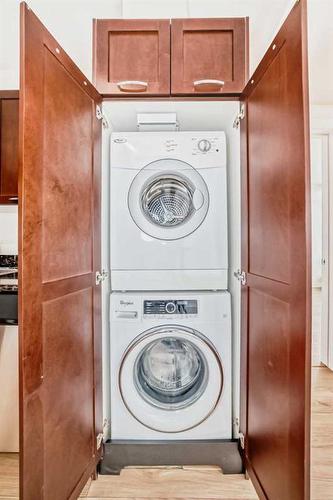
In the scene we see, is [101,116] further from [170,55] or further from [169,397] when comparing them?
[169,397]

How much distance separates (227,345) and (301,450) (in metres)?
0.73

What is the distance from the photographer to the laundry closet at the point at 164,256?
98 centimetres

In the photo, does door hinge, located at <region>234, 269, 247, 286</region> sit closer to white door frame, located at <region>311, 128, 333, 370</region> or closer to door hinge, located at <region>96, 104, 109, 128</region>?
door hinge, located at <region>96, 104, 109, 128</region>

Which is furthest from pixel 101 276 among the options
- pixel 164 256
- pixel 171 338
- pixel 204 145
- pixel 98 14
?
pixel 98 14

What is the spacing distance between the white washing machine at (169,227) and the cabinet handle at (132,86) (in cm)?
26

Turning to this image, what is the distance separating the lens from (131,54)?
1576mm

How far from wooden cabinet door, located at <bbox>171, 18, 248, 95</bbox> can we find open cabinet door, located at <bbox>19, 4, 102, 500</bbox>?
1.59ft

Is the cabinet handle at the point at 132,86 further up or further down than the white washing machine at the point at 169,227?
further up

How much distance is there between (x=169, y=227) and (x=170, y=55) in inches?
35.0

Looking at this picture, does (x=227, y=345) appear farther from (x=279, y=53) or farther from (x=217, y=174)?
(x=279, y=53)

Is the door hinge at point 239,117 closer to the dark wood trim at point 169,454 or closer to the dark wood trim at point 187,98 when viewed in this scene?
the dark wood trim at point 187,98

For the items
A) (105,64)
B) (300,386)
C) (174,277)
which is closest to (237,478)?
(300,386)

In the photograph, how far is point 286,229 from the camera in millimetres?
1049

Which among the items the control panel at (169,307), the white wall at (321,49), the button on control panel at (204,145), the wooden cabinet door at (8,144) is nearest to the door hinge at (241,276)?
the control panel at (169,307)
